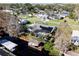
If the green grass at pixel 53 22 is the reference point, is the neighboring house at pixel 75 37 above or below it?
below

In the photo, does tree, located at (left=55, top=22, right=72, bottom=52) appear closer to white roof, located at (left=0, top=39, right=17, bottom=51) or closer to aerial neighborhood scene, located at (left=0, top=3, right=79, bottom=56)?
aerial neighborhood scene, located at (left=0, top=3, right=79, bottom=56)

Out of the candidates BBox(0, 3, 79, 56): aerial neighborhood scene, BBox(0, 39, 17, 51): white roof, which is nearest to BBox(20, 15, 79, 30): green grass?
BBox(0, 3, 79, 56): aerial neighborhood scene

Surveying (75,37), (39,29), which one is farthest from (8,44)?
(75,37)

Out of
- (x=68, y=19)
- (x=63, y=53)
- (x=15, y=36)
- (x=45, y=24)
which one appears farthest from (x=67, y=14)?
(x=15, y=36)

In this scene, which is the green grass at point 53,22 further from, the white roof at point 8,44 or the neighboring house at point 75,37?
the white roof at point 8,44

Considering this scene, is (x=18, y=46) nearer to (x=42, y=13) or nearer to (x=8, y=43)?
(x=8, y=43)

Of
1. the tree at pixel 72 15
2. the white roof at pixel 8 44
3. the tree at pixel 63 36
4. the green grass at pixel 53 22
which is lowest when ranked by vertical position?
the white roof at pixel 8 44

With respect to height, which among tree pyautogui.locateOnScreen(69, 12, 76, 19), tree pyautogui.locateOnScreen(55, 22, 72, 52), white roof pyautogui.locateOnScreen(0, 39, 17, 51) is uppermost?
tree pyautogui.locateOnScreen(69, 12, 76, 19)

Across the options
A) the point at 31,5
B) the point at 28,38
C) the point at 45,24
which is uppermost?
the point at 31,5

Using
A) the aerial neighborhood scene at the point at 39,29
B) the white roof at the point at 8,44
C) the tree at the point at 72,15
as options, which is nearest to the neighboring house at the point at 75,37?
the aerial neighborhood scene at the point at 39,29
